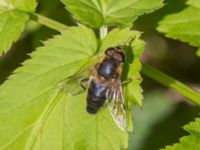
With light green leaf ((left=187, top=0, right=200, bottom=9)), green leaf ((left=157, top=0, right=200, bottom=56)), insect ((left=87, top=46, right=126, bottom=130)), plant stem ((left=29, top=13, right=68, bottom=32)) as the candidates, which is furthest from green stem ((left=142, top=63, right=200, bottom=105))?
light green leaf ((left=187, top=0, right=200, bottom=9))

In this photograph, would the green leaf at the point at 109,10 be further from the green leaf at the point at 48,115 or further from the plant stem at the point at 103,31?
the green leaf at the point at 48,115

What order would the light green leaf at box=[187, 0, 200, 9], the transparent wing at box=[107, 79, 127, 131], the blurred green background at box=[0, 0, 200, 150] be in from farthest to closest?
the blurred green background at box=[0, 0, 200, 150], the light green leaf at box=[187, 0, 200, 9], the transparent wing at box=[107, 79, 127, 131]

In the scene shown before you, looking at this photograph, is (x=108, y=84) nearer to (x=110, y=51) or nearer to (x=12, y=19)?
(x=110, y=51)

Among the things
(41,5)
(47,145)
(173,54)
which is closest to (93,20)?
(47,145)

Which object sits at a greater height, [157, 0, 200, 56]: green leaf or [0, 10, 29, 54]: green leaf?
[0, 10, 29, 54]: green leaf

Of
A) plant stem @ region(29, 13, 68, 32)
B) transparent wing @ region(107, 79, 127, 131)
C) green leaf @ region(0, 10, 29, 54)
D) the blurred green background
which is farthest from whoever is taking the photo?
the blurred green background

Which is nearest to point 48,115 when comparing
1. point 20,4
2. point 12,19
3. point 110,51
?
point 110,51

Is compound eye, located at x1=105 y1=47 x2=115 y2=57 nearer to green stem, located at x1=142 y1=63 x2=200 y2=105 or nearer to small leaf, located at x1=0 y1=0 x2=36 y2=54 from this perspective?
green stem, located at x1=142 y1=63 x2=200 y2=105
